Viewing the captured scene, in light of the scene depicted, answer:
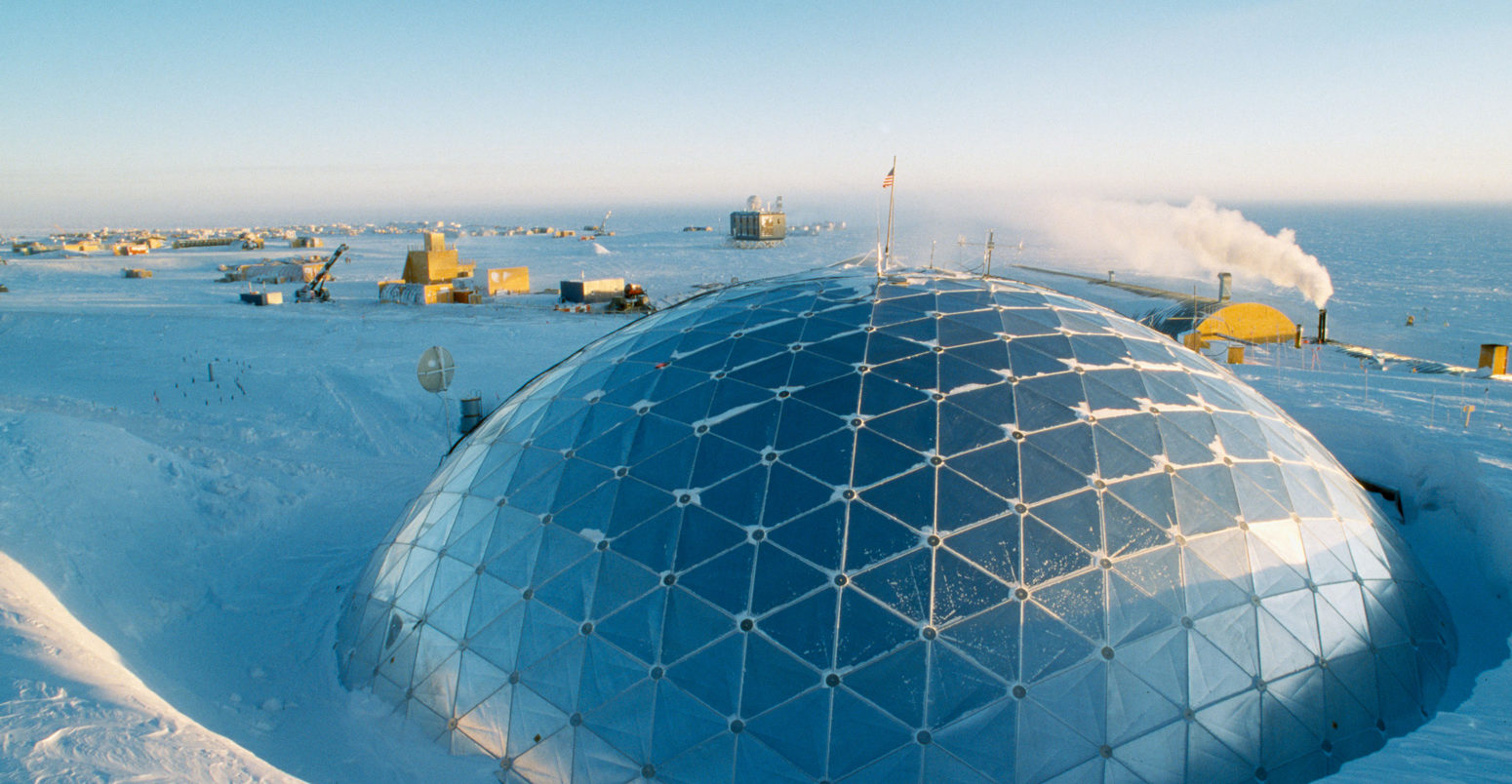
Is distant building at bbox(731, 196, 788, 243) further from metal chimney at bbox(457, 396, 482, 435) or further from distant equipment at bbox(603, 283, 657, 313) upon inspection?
metal chimney at bbox(457, 396, 482, 435)

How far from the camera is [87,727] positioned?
23.9 feet

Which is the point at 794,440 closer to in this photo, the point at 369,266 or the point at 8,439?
the point at 8,439

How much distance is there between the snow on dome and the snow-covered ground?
1049 millimetres

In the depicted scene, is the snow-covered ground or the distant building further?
the distant building

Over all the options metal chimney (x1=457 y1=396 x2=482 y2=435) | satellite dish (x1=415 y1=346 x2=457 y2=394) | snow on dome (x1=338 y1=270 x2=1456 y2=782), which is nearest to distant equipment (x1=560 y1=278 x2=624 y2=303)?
satellite dish (x1=415 y1=346 x2=457 y2=394)

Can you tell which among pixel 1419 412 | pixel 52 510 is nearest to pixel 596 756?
pixel 52 510

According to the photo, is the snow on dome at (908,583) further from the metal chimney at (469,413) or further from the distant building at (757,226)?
the distant building at (757,226)

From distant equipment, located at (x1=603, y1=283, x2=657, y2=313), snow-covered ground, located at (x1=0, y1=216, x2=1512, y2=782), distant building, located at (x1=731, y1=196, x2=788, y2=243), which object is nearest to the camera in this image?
snow-covered ground, located at (x1=0, y1=216, x2=1512, y2=782)

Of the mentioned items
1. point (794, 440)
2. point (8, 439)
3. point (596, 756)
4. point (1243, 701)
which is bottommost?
point (596, 756)

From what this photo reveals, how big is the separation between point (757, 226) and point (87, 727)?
128830 millimetres

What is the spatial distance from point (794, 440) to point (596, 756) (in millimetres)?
4449

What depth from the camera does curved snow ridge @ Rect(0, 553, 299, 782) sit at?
6.80 m

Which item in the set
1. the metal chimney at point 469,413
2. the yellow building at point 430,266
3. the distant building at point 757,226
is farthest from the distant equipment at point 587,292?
the distant building at point 757,226

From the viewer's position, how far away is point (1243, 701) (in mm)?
8289
